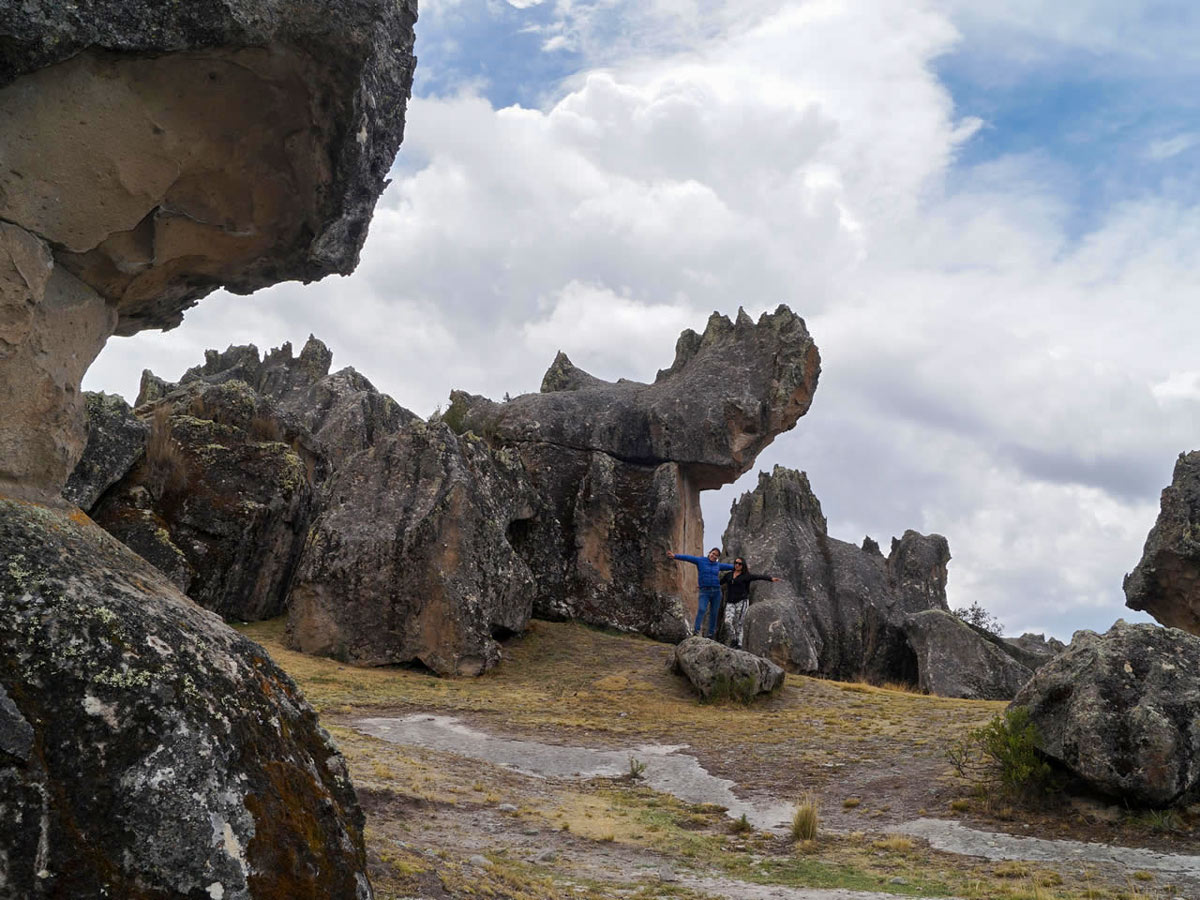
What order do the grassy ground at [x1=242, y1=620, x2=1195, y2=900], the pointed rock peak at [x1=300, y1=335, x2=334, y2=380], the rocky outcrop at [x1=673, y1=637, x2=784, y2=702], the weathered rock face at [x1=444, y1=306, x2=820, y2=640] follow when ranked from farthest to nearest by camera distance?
the pointed rock peak at [x1=300, y1=335, x2=334, y2=380], the weathered rock face at [x1=444, y1=306, x2=820, y2=640], the rocky outcrop at [x1=673, y1=637, x2=784, y2=702], the grassy ground at [x1=242, y1=620, x2=1195, y2=900]

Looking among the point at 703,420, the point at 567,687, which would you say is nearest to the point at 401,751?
the point at 567,687

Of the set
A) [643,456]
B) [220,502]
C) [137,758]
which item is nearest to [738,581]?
[643,456]

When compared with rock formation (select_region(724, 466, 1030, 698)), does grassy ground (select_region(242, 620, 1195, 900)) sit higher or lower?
lower

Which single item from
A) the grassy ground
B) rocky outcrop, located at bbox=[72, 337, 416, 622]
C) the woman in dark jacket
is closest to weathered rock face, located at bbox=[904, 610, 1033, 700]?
the woman in dark jacket

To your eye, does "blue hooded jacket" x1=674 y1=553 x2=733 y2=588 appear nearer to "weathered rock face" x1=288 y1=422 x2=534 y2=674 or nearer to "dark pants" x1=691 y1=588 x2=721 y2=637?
"dark pants" x1=691 y1=588 x2=721 y2=637

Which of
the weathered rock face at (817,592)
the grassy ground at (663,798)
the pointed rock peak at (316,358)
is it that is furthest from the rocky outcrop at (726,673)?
the pointed rock peak at (316,358)

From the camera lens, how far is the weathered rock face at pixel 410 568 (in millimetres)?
18062

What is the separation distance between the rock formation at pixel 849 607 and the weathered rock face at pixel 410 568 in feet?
40.5

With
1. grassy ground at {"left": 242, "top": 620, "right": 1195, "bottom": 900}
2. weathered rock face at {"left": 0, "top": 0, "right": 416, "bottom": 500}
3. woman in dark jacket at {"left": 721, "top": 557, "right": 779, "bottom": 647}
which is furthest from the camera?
woman in dark jacket at {"left": 721, "top": 557, "right": 779, "bottom": 647}

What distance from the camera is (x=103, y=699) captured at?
142 inches

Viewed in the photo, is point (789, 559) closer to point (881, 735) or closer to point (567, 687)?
point (567, 687)

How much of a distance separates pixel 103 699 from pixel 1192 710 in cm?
1050

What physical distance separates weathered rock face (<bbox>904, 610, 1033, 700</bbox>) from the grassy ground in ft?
31.0

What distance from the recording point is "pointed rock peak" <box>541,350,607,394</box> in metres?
29.8
